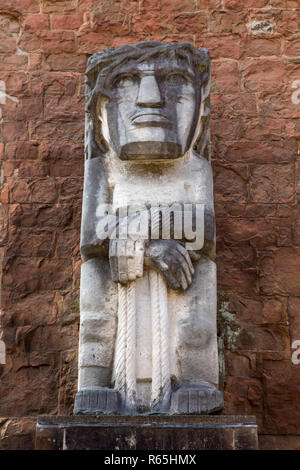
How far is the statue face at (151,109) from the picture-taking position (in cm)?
452

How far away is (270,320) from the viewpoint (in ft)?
18.0

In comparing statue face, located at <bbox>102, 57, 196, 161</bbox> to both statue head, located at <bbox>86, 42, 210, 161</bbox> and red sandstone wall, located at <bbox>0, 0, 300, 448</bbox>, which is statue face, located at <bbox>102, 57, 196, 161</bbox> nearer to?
statue head, located at <bbox>86, 42, 210, 161</bbox>

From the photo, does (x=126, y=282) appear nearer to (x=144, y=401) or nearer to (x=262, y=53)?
(x=144, y=401)

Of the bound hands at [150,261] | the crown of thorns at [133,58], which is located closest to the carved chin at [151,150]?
the crown of thorns at [133,58]

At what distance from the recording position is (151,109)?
454 cm

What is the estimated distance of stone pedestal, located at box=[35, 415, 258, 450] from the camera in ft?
12.6

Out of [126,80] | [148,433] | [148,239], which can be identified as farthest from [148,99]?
[148,433]

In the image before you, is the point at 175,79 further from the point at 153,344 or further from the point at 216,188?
the point at 153,344

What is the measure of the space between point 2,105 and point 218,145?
5.09ft

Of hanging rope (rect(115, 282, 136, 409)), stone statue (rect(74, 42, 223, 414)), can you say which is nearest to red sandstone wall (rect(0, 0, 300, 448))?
stone statue (rect(74, 42, 223, 414))

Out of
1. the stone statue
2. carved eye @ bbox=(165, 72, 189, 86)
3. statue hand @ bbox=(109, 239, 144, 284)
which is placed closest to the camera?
the stone statue
